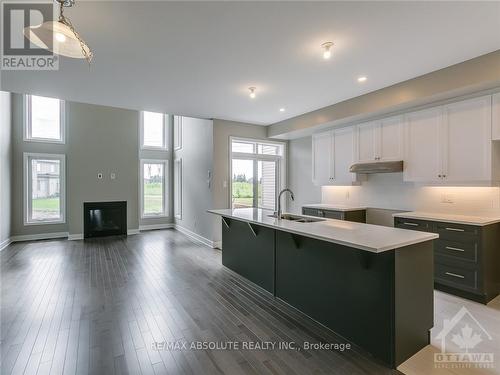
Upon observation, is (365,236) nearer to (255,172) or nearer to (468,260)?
(468,260)

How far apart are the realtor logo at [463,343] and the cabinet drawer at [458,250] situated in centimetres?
62

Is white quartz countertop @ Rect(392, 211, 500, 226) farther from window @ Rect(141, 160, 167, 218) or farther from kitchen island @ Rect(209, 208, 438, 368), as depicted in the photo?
window @ Rect(141, 160, 167, 218)

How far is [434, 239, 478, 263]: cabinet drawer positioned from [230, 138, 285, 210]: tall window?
3.77 meters

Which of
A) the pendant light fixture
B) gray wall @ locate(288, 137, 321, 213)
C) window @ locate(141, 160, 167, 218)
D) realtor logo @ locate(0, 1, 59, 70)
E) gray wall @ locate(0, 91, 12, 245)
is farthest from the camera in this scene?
window @ locate(141, 160, 167, 218)

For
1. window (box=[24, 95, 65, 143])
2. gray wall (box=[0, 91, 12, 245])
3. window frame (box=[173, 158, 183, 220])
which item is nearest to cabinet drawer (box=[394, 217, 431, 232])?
window frame (box=[173, 158, 183, 220])

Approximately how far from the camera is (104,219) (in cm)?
691

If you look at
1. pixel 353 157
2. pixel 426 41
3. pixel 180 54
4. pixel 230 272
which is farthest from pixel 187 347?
pixel 353 157

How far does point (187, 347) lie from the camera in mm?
2164

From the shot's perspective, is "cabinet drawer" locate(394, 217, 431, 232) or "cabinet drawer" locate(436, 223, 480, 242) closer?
"cabinet drawer" locate(436, 223, 480, 242)

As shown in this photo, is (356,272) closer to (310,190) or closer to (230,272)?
(230,272)

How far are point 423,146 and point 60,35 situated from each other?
14.1 feet

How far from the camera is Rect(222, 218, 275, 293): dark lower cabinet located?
3.23 m

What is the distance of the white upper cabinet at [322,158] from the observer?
508 centimetres

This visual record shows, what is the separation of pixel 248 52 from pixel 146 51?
42.1 inches
